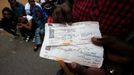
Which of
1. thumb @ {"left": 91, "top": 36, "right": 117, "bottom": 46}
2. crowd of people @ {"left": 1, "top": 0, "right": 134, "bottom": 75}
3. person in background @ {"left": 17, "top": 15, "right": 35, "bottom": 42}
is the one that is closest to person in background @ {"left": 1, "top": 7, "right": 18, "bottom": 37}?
person in background @ {"left": 17, "top": 15, "right": 35, "bottom": 42}

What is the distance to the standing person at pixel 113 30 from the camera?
1104 millimetres

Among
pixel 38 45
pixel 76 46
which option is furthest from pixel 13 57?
pixel 76 46

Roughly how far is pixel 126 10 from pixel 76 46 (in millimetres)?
327

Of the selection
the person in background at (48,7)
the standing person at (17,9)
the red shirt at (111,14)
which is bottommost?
the standing person at (17,9)

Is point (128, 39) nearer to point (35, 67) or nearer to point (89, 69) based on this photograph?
point (89, 69)

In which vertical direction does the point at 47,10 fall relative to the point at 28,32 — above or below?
above

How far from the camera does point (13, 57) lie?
4414mm

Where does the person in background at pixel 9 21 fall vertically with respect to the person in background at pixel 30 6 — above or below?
below

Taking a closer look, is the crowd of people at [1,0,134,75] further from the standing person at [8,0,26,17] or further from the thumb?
the standing person at [8,0,26,17]

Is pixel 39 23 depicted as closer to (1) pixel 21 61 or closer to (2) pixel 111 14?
(1) pixel 21 61

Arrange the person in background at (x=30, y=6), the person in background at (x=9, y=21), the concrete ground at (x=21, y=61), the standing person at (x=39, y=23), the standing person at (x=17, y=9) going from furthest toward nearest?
1. the standing person at (x=17, y=9)
2. the person in background at (x=9, y=21)
3. the person in background at (x=30, y=6)
4. the standing person at (x=39, y=23)
5. the concrete ground at (x=21, y=61)

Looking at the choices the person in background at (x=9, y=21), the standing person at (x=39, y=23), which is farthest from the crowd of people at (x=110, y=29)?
the person in background at (x=9, y=21)

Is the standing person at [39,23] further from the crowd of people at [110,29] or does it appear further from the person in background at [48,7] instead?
the crowd of people at [110,29]

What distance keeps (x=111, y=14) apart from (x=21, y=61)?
3363 mm
